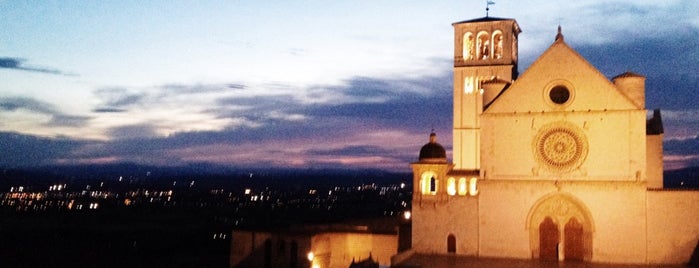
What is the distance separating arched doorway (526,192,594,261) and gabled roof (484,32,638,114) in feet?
12.1

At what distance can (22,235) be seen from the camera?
6969cm

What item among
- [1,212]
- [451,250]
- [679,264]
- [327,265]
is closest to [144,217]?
[1,212]

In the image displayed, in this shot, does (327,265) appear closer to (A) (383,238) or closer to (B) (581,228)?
(A) (383,238)

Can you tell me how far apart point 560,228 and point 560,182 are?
71.9 inches

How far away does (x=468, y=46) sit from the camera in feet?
109

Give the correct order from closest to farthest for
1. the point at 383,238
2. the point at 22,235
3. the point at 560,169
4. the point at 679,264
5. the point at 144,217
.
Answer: the point at 679,264 < the point at 560,169 < the point at 383,238 < the point at 22,235 < the point at 144,217

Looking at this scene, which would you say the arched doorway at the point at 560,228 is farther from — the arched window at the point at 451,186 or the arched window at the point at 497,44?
the arched window at the point at 497,44

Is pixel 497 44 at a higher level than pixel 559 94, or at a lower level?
higher

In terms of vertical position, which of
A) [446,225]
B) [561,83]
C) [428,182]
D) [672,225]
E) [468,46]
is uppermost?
[468,46]

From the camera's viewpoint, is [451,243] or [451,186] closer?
[451,243]

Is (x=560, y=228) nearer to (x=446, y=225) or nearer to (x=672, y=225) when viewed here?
(x=672, y=225)

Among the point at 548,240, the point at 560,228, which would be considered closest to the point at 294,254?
the point at 548,240

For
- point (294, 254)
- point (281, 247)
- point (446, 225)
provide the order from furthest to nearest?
point (281, 247), point (294, 254), point (446, 225)

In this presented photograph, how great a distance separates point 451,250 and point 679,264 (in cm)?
865
